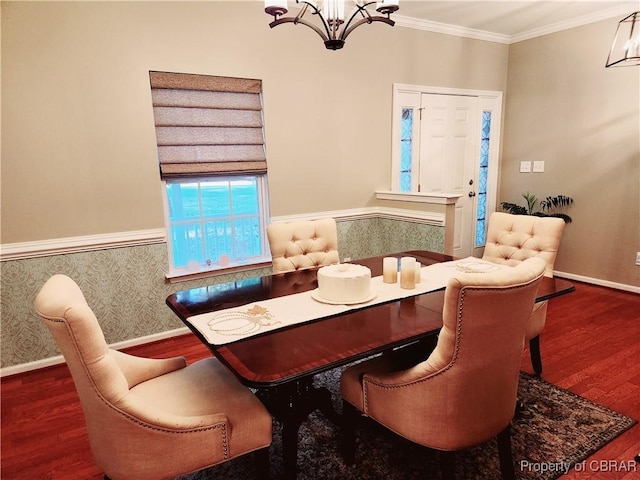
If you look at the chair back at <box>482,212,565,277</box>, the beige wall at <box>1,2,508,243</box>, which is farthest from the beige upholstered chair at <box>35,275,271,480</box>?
the chair back at <box>482,212,565,277</box>

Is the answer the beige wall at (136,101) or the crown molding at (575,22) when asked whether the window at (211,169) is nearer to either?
the beige wall at (136,101)

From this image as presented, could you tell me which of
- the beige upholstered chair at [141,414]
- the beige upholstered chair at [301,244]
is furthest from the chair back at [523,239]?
the beige upholstered chair at [141,414]

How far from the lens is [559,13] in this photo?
3963 millimetres

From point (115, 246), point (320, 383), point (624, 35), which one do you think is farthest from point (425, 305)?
point (624, 35)

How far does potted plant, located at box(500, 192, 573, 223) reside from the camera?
174 inches

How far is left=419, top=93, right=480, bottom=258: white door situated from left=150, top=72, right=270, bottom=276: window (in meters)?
1.92

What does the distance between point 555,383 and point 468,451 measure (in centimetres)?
92

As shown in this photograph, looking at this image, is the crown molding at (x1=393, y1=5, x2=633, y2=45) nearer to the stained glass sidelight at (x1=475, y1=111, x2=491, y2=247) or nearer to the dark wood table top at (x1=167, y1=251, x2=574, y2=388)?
the stained glass sidelight at (x1=475, y1=111, x2=491, y2=247)

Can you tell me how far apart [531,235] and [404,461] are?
1485mm

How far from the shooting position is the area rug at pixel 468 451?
177 cm

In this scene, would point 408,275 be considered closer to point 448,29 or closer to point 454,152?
point 454,152

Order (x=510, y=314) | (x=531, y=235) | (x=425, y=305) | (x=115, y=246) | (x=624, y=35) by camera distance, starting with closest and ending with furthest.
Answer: (x=510, y=314)
(x=425, y=305)
(x=531, y=235)
(x=115, y=246)
(x=624, y=35)

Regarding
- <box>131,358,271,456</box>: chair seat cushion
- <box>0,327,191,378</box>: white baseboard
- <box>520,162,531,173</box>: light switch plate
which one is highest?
<box>520,162,531,173</box>: light switch plate

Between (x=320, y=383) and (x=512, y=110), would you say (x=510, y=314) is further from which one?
(x=512, y=110)
